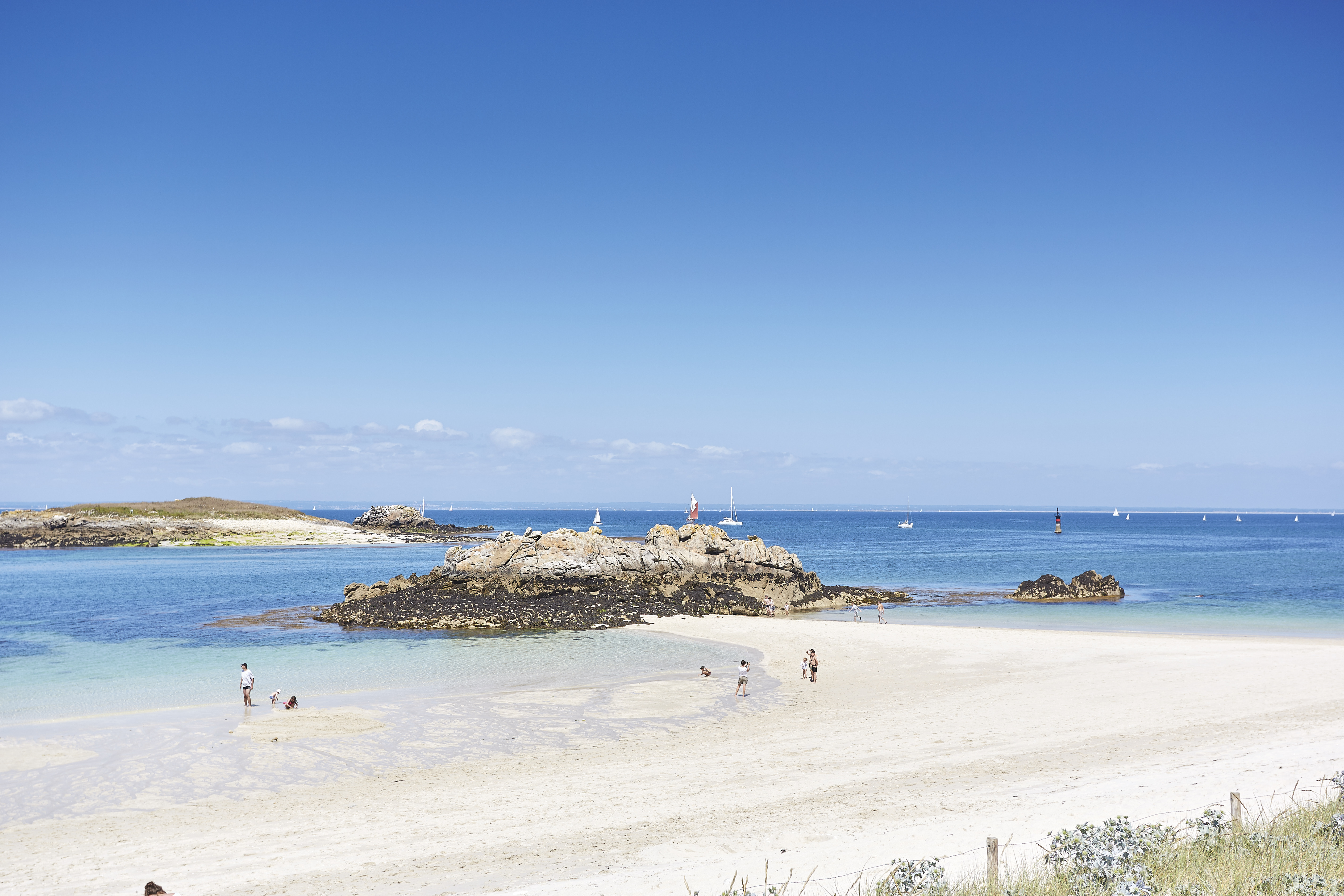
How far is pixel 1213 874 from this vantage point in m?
9.95

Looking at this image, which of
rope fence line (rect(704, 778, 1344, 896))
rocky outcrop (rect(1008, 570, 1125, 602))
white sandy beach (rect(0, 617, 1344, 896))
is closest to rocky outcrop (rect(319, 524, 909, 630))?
rocky outcrop (rect(1008, 570, 1125, 602))

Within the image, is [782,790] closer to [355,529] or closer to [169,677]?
[169,677]

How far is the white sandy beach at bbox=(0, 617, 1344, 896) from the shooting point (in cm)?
1277

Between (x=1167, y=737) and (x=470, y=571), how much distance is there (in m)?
37.0

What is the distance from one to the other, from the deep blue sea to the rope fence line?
60.6ft

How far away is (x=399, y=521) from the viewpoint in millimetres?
156500

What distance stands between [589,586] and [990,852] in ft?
130

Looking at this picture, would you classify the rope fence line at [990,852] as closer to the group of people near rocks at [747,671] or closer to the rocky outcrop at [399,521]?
the group of people near rocks at [747,671]

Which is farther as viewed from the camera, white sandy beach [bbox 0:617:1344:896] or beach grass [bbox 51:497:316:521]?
beach grass [bbox 51:497:316:521]

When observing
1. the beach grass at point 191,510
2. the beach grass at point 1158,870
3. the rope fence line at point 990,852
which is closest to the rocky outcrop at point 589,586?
the rope fence line at point 990,852

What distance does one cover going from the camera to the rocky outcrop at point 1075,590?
5534cm

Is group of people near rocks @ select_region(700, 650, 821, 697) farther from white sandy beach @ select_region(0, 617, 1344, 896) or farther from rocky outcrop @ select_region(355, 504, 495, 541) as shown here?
rocky outcrop @ select_region(355, 504, 495, 541)

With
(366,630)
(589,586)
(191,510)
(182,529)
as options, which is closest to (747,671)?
(589,586)

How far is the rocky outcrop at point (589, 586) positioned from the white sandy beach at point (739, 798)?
57.9 ft
